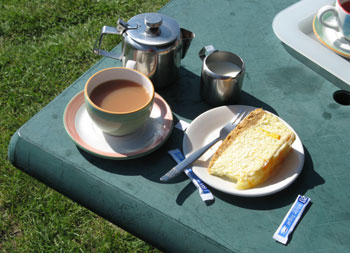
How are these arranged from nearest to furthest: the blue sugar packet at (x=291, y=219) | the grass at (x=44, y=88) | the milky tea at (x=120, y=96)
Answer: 1. the blue sugar packet at (x=291, y=219)
2. the milky tea at (x=120, y=96)
3. the grass at (x=44, y=88)

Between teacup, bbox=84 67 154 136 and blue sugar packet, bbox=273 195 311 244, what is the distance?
0.41 meters

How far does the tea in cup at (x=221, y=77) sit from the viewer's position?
1.17 metres

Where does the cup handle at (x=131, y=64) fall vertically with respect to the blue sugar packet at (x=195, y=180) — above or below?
above

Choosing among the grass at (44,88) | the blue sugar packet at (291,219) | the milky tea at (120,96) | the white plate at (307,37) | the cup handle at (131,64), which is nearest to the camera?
the blue sugar packet at (291,219)

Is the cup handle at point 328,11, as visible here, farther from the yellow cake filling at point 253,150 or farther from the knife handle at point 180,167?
the knife handle at point 180,167

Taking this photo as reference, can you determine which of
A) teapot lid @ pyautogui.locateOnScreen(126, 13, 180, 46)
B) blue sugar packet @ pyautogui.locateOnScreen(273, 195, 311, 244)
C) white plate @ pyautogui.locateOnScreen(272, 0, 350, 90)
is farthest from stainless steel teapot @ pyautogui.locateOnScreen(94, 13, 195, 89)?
blue sugar packet @ pyautogui.locateOnScreen(273, 195, 311, 244)

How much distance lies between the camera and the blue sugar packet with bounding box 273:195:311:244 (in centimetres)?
96

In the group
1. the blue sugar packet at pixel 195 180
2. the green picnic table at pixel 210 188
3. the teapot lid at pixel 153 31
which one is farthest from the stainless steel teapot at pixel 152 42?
the blue sugar packet at pixel 195 180

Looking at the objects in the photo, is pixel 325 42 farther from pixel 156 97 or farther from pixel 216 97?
pixel 156 97

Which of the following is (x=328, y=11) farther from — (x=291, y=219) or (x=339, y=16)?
(x=291, y=219)

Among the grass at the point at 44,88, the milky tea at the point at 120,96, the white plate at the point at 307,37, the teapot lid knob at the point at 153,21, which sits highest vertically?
the teapot lid knob at the point at 153,21

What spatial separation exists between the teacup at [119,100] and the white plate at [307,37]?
0.57m

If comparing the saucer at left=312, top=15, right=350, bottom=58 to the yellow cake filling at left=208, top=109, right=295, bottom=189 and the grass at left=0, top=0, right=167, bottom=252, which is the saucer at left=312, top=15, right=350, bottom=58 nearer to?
the yellow cake filling at left=208, top=109, right=295, bottom=189

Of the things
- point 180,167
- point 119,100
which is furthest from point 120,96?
point 180,167
